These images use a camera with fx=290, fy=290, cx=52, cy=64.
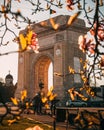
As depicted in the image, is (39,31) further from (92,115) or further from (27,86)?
(92,115)

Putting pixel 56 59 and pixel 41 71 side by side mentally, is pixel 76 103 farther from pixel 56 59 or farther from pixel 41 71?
pixel 41 71

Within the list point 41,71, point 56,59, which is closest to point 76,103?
point 56,59

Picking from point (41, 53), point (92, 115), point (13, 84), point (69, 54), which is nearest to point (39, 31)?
point (41, 53)

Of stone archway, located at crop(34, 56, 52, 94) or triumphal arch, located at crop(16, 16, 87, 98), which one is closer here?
triumphal arch, located at crop(16, 16, 87, 98)

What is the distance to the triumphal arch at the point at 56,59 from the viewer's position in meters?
34.4

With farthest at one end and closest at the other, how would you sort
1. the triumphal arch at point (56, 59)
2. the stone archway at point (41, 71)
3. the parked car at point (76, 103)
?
the stone archway at point (41, 71) → the triumphal arch at point (56, 59) → the parked car at point (76, 103)

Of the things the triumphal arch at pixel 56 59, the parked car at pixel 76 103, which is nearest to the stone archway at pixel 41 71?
the triumphal arch at pixel 56 59

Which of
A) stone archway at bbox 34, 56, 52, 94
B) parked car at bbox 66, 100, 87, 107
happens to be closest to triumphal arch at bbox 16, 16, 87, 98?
stone archway at bbox 34, 56, 52, 94

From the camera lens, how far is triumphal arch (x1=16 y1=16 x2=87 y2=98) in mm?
34406

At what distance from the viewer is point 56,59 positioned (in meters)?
35.2

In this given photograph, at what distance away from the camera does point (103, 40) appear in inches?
141

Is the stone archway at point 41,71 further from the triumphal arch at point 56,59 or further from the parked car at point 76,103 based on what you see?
the parked car at point 76,103

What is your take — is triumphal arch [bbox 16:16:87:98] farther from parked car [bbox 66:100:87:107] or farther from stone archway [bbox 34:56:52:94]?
parked car [bbox 66:100:87:107]

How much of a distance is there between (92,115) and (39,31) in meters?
32.9
